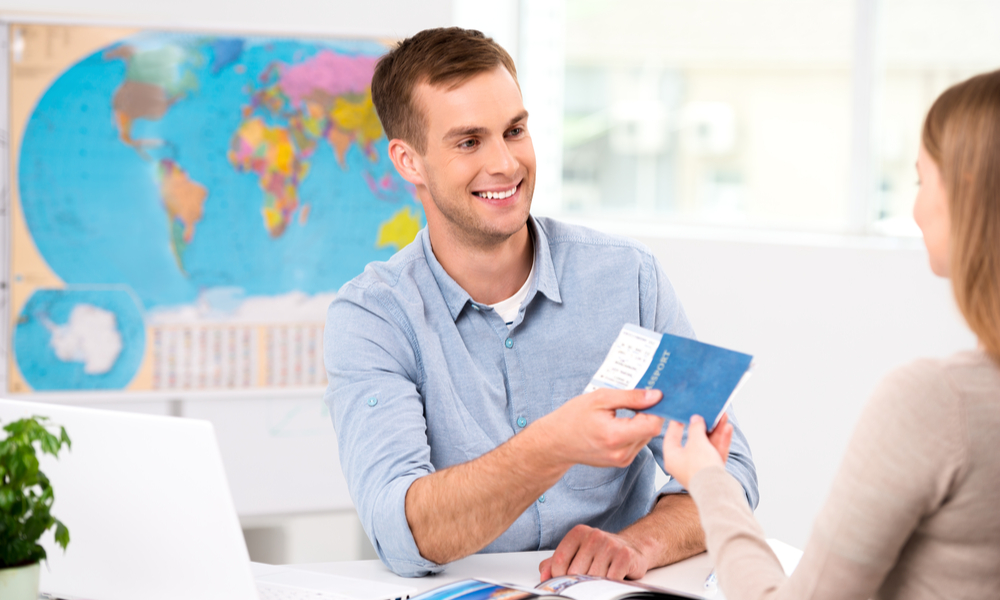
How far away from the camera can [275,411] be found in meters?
2.79

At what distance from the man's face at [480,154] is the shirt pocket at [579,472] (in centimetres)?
29

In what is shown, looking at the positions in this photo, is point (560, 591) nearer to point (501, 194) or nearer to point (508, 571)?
point (508, 571)

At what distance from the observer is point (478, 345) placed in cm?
159

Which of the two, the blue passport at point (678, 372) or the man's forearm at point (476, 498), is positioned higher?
the blue passport at point (678, 372)

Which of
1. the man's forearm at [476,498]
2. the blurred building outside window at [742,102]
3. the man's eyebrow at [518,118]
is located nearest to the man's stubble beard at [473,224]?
the man's eyebrow at [518,118]

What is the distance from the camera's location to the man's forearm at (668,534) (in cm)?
134

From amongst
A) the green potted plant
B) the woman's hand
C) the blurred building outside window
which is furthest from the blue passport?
the blurred building outside window

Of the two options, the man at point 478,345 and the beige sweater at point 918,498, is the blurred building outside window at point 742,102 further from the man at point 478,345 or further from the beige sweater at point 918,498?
the beige sweater at point 918,498

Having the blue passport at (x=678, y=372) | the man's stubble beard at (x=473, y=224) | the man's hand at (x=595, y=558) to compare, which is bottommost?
the man's hand at (x=595, y=558)

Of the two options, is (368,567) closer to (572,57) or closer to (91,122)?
(91,122)

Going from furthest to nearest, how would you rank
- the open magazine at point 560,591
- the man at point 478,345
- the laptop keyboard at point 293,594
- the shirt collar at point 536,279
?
the shirt collar at point 536,279 → the man at point 478,345 → the laptop keyboard at point 293,594 → the open magazine at point 560,591

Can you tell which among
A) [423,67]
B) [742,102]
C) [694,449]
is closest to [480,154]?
[423,67]

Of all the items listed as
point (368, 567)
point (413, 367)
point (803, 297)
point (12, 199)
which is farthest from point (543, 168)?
point (368, 567)

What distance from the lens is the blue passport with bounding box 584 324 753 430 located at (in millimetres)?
1069
